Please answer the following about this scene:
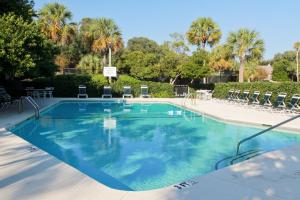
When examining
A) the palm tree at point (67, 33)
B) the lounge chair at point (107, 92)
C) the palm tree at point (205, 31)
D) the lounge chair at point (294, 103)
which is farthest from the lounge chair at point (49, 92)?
the palm tree at point (205, 31)

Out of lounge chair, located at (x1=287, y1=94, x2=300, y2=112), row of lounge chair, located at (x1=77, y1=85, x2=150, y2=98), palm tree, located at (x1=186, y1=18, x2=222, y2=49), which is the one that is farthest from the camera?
palm tree, located at (x1=186, y1=18, x2=222, y2=49)

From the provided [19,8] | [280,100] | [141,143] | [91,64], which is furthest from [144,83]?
[141,143]

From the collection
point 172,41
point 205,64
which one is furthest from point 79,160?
point 172,41

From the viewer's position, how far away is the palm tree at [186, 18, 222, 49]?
34344 mm

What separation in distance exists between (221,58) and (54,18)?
1638cm

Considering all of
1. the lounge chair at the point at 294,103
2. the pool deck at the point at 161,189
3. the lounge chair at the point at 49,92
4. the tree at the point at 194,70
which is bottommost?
the pool deck at the point at 161,189

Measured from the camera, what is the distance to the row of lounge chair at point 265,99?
49.0 ft

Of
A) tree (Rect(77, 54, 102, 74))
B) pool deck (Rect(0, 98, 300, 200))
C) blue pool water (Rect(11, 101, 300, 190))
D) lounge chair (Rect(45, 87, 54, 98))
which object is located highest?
tree (Rect(77, 54, 102, 74))

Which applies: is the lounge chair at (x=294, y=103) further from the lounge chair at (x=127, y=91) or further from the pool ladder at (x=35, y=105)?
the lounge chair at (x=127, y=91)

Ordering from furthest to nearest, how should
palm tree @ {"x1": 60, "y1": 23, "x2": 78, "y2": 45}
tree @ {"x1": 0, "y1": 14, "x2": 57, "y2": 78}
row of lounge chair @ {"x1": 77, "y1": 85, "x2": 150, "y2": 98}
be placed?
palm tree @ {"x1": 60, "y1": 23, "x2": 78, "y2": 45}, row of lounge chair @ {"x1": 77, "y1": 85, "x2": 150, "y2": 98}, tree @ {"x1": 0, "y1": 14, "x2": 57, "y2": 78}

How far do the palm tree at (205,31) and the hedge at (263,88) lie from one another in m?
11.3

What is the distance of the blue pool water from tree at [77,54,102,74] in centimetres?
1851

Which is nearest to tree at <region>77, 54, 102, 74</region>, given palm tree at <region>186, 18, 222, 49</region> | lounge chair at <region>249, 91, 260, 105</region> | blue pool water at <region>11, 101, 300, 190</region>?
palm tree at <region>186, 18, 222, 49</region>

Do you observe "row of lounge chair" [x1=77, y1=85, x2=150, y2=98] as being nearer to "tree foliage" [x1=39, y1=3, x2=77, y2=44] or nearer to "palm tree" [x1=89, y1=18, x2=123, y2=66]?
"palm tree" [x1=89, y1=18, x2=123, y2=66]
